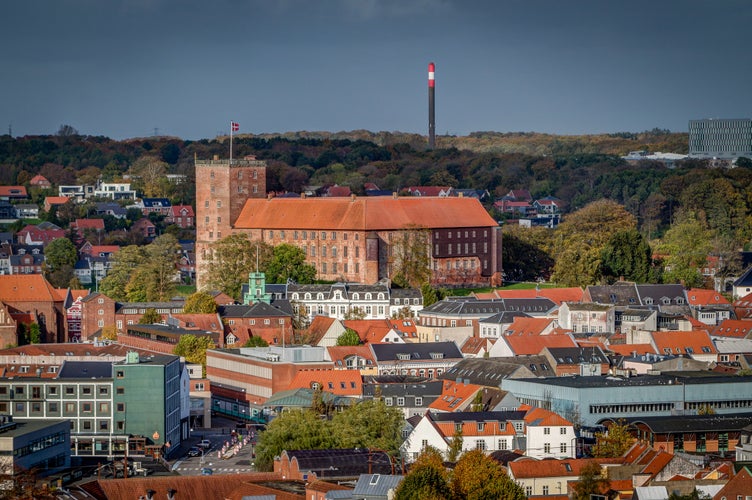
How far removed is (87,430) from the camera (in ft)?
240

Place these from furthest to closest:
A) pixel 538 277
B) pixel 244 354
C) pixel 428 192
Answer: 1. pixel 428 192
2. pixel 538 277
3. pixel 244 354

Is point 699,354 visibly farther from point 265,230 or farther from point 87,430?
point 265,230

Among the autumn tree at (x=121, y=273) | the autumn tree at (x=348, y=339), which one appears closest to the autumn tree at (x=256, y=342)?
the autumn tree at (x=348, y=339)

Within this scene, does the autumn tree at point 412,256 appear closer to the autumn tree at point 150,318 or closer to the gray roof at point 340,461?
the autumn tree at point 150,318

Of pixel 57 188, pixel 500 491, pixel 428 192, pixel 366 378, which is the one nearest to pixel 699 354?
pixel 366 378

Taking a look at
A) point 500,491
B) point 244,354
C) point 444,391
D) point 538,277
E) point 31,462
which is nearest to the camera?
point 500,491

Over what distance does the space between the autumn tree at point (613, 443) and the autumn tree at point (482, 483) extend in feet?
24.4

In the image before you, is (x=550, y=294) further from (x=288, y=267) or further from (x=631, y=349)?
(x=631, y=349)

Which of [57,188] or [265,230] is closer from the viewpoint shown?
[265,230]

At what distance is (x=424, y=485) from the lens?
53.5 m

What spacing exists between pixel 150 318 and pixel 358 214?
65.1ft

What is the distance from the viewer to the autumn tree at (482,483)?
5447 cm

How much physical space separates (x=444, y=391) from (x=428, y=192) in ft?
308

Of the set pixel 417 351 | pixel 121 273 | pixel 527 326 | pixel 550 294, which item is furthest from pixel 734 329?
pixel 121 273
